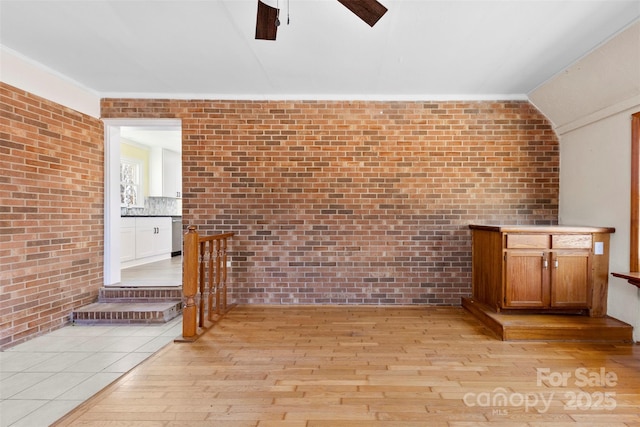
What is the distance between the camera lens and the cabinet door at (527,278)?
3424mm

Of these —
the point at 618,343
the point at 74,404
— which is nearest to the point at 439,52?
the point at 618,343

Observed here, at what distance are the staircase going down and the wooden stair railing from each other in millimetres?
496

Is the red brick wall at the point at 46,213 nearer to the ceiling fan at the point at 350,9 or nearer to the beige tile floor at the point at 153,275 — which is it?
the beige tile floor at the point at 153,275

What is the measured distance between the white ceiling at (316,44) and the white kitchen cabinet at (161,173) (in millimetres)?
4151

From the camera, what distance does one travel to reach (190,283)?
3213mm

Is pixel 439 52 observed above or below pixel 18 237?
above

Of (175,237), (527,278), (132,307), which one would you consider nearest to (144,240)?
(175,237)

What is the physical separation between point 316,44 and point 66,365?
11.4 feet

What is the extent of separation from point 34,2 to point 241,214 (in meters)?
2.69

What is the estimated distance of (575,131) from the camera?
3.95 metres

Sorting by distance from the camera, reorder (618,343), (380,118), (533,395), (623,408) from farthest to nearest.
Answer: (380,118), (618,343), (533,395), (623,408)

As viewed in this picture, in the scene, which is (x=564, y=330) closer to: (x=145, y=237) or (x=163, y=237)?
(x=145, y=237)

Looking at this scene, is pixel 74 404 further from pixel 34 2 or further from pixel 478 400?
pixel 34 2

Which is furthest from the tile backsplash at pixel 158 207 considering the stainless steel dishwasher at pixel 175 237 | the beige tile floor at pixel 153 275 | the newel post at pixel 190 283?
the newel post at pixel 190 283
